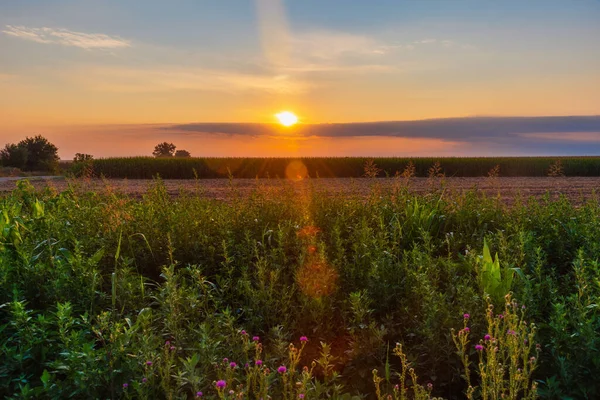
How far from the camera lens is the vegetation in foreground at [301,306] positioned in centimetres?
327

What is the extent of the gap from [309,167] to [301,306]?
27.0 metres

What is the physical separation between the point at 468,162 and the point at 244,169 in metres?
14.3

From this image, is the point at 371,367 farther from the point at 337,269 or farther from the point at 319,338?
the point at 337,269

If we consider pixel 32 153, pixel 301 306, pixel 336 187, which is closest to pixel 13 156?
pixel 32 153

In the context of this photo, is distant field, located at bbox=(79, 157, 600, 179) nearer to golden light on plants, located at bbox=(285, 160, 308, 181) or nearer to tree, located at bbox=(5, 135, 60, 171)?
golden light on plants, located at bbox=(285, 160, 308, 181)

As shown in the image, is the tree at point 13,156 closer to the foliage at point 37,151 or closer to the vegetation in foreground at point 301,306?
the foliage at point 37,151

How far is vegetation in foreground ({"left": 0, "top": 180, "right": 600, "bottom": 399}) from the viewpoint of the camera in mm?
3273

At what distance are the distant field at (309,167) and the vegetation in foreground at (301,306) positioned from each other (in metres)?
21.2

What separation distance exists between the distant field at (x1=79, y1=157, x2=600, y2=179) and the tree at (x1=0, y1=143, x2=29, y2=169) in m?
33.0

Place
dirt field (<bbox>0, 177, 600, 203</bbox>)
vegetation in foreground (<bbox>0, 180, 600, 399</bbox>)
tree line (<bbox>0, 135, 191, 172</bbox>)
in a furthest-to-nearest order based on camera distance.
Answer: tree line (<bbox>0, 135, 191, 172</bbox>) → dirt field (<bbox>0, 177, 600, 203</bbox>) → vegetation in foreground (<bbox>0, 180, 600, 399</bbox>)

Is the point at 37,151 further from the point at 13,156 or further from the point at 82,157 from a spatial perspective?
the point at 82,157

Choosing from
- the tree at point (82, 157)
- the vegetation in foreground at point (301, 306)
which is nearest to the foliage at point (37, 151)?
the tree at point (82, 157)

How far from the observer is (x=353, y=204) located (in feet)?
25.3

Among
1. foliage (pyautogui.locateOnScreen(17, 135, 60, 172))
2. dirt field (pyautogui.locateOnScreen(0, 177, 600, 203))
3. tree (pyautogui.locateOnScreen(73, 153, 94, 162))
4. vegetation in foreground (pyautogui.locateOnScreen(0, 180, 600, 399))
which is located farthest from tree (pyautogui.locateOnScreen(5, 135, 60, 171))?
vegetation in foreground (pyautogui.locateOnScreen(0, 180, 600, 399))
